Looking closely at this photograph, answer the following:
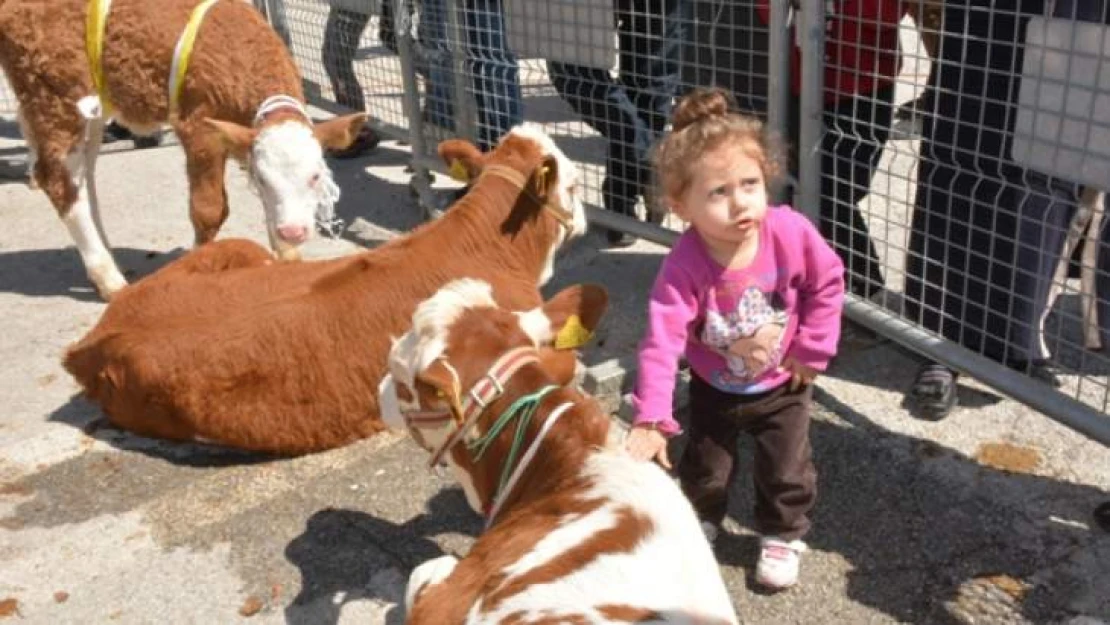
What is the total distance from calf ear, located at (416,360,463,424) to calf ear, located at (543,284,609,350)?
0.34 m

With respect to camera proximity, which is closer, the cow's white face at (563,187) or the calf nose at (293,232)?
the cow's white face at (563,187)

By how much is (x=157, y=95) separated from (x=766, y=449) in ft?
12.6

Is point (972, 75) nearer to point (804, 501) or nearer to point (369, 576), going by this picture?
point (804, 501)

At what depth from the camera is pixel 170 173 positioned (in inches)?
320

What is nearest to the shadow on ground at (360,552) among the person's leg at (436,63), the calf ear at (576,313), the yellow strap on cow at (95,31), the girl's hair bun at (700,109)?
the calf ear at (576,313)

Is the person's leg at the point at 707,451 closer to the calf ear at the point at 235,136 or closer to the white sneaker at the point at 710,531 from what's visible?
the white sneaker at the point at 710,531

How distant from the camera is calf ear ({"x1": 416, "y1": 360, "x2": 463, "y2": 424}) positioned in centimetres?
245

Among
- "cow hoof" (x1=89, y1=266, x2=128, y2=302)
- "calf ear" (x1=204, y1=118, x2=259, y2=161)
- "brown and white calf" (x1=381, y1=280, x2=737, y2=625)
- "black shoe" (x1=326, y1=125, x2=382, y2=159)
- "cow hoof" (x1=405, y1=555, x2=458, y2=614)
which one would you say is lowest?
"cow hoof" (x1=89, y1=266, x2=128, y2=302)

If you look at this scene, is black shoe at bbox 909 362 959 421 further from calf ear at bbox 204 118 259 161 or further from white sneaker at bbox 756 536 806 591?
calf ear at bbox 204 118 259 161

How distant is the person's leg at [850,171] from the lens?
414cm

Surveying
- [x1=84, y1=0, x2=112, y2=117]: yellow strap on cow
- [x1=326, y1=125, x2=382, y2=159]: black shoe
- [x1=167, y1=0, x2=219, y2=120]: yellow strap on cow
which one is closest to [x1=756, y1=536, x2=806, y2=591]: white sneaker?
[x1=167, y1=0, x2=219, y2=120]: yellow strap on cow

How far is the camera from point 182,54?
17.5 feet

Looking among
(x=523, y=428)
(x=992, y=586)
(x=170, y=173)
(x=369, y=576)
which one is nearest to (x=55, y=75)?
(x=170, y=173)

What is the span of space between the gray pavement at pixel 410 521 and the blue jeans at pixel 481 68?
1.86 m
